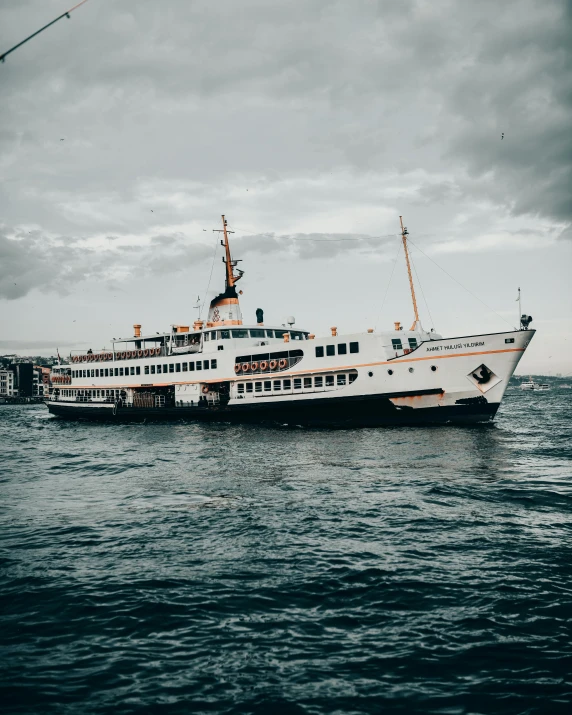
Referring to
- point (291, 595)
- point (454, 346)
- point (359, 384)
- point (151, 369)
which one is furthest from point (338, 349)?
point (291, 595)

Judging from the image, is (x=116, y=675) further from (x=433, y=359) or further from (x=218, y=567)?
(x=433, y=359)

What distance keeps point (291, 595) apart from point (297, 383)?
30.3 m

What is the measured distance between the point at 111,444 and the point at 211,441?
25.1ft

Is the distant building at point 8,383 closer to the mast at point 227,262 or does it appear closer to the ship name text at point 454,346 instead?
the mast at point 227,262

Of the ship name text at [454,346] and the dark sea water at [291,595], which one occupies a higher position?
the ship name text at [454,346]

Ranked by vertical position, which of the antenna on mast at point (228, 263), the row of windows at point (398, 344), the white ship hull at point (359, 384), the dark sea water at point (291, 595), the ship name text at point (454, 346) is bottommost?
the dark sea water at point (291, 595)

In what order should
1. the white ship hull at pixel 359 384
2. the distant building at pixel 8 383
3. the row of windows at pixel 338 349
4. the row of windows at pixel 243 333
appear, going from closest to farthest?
the white ship hull at pixel 359 384
the row of windows at pixel 338 349
the row of windows at pixel 243 333
the distant building at pixel 8 383

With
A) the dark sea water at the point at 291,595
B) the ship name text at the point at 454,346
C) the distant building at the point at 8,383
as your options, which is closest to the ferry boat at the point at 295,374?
the ship name text at the point at 454,346

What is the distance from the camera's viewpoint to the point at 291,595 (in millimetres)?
9430

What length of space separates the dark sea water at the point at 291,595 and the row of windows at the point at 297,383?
56.3 ft

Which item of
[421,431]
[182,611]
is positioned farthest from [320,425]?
[182,611]

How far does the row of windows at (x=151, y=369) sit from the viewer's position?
46.0m

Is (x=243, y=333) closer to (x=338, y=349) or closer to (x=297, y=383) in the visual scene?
(x=297, y=383)

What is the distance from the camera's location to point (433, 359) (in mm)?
33469
